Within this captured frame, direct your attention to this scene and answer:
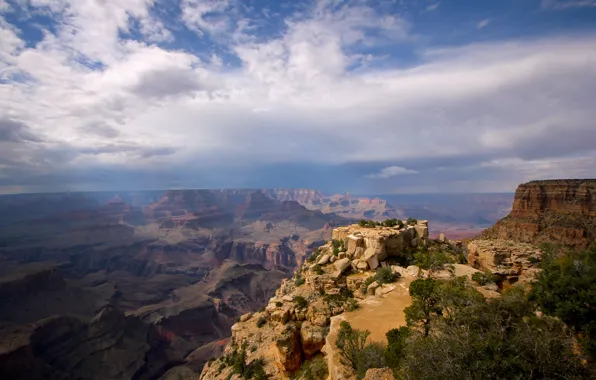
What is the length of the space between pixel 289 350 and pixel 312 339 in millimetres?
1724

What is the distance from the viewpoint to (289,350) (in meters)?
20.5

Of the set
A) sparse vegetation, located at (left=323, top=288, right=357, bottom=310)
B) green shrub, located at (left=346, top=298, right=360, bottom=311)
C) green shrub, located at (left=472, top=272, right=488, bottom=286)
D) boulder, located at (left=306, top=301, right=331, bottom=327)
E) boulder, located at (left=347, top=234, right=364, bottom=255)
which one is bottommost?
boulder, located at (left=306, top=301, right=331, bottom=327)

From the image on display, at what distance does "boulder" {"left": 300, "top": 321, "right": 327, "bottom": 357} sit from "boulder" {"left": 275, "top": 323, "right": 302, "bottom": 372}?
504 millimetres

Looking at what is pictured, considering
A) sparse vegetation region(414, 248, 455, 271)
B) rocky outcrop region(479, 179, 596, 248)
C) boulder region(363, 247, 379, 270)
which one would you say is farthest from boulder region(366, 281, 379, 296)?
rocky outcrop region(479, 179, 596, 248)

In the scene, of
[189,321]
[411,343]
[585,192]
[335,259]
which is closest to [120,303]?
[189,321]

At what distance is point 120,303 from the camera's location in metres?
119

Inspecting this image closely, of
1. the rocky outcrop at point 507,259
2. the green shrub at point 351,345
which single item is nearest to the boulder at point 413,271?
the rocky outcrop at point 507,259

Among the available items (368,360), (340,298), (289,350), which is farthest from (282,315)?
(368,360)

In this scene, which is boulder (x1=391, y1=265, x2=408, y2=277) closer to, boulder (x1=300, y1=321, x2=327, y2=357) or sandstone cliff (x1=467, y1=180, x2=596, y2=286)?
boulder (x1=300, y1=321, x2=327, y2=357)

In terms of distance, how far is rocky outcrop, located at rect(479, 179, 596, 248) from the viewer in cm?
4816

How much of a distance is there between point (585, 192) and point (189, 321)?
119 m

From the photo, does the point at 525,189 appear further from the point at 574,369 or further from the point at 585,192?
the point at 574,369

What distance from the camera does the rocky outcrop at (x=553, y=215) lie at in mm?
48156

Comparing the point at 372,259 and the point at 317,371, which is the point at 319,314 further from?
the point at 372,259
